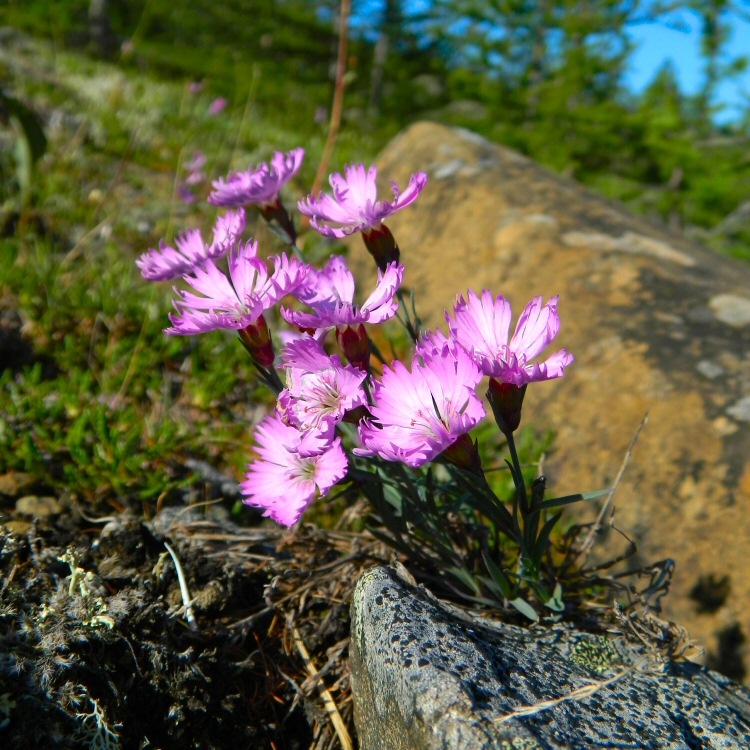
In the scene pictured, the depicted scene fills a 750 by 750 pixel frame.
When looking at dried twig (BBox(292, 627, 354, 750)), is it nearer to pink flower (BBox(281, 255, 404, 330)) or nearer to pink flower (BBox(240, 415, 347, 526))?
pink flower (BBox(240, 415, 347, 526))

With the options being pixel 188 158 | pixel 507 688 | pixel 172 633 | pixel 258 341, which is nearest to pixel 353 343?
pixel 258 341

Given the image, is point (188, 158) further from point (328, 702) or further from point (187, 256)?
point (328, 702)

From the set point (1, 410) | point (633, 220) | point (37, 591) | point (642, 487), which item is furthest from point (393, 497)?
point (633, 220)

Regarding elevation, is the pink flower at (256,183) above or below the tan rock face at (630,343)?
above

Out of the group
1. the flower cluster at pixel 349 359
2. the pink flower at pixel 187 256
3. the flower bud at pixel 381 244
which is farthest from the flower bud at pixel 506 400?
the pink flower at pixel 187 256

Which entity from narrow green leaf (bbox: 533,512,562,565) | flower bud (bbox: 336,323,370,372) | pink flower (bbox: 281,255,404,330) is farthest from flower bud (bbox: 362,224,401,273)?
narrow green leaf (bbox: 533,512,562,565)

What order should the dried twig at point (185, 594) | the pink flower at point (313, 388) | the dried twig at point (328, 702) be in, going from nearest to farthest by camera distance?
the pink flower at point (313, 388)
the dried twig at point (328, 702)
the dried twig at point (185, 594)

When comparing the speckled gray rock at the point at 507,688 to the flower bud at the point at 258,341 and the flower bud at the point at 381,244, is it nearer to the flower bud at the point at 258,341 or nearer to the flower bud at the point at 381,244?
the flower bud at the point at 258,341
